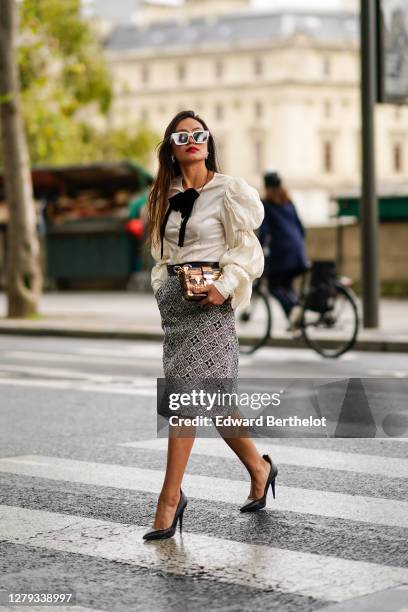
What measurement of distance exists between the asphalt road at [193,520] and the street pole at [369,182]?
623 cm

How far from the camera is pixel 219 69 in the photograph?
13575 cm

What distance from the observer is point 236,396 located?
21.0ft

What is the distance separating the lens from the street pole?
1691cm

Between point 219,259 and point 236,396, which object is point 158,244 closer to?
point 219,259

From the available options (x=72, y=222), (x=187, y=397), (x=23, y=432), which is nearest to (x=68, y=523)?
(x=187, y=397)

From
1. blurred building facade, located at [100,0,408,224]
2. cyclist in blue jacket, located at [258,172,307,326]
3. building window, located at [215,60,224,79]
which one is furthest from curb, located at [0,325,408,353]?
building window, located at [215,60,224,79]

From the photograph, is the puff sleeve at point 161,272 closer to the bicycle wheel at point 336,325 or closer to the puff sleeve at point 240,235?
the puff sleeve at point 240,235

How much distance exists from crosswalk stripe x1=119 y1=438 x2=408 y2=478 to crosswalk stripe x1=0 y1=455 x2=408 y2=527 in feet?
2.10

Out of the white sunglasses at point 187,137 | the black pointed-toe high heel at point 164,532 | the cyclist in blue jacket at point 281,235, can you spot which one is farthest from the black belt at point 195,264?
the cyclist in blue jacket at point 281,235

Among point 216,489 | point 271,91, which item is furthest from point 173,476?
point 271,91

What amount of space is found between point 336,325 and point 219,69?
403 ft

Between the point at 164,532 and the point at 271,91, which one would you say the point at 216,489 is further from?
the point at 271,91

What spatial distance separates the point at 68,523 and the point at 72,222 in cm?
2463

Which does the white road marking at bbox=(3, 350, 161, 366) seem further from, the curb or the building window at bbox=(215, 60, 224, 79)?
the building window at bbox=(215, 60, 224, 79)
